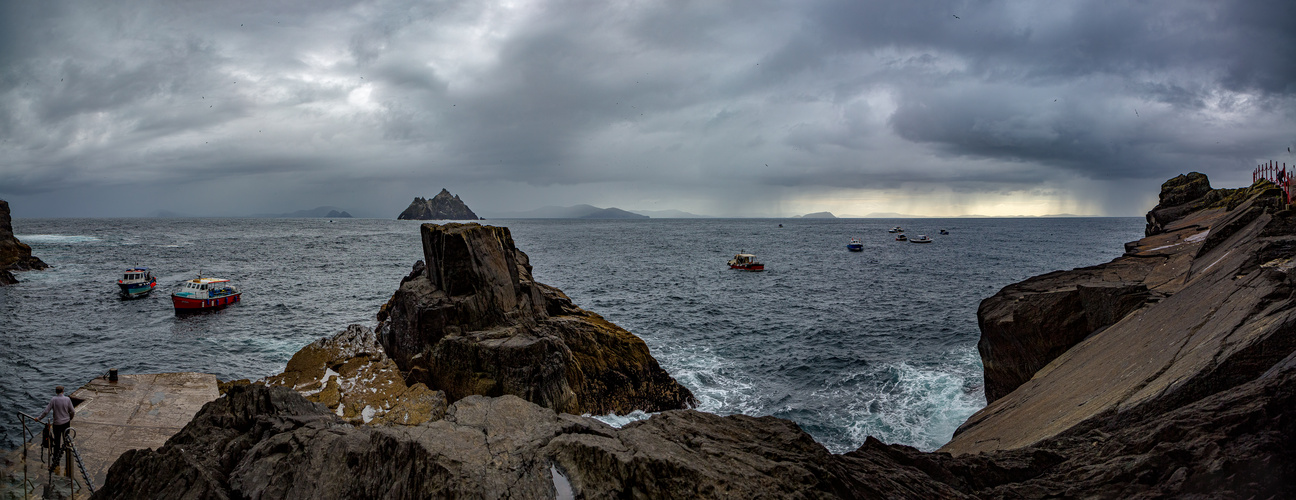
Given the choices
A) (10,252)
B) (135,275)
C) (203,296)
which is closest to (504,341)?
(203,296)

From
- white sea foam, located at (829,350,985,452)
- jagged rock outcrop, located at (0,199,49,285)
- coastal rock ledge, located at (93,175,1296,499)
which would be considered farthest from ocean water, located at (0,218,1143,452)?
coastal rock ledge, located at (93,175,1296,499)

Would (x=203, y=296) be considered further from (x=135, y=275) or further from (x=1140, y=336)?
(x=1140, y=336)

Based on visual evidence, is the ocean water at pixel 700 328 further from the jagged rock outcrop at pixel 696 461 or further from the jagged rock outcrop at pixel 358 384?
the jagged rock outcrop at pixel 696 461

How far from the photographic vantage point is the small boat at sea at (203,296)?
37.8 meters

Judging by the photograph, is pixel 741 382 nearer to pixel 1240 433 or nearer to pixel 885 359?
pixel 885 359

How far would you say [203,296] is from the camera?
38.2 metres

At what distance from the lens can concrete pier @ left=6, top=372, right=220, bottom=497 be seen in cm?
1373

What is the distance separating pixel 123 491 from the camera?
8.60 metres

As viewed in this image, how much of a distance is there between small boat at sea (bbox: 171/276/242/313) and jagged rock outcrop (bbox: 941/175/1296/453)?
45.4 m

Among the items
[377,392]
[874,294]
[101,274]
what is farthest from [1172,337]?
[101,274]

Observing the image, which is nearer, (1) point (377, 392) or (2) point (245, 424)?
(2) point (245, 424)

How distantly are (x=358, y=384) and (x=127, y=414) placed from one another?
6.29m

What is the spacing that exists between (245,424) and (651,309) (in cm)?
3074

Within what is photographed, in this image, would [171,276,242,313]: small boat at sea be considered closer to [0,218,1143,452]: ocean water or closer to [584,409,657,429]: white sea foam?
[0,218,1143,452]: ocean water
